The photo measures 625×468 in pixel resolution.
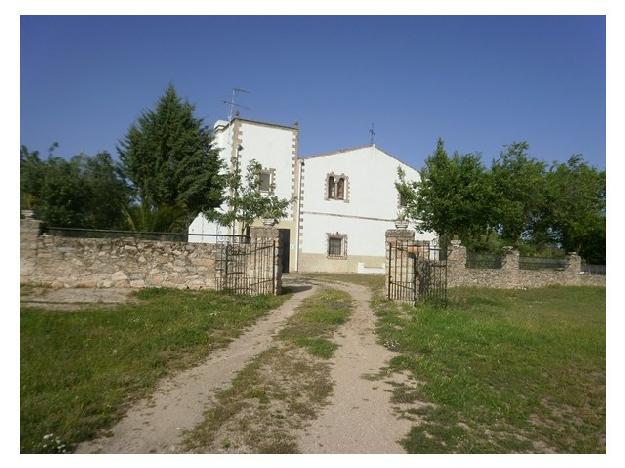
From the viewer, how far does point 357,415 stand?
4227 mm

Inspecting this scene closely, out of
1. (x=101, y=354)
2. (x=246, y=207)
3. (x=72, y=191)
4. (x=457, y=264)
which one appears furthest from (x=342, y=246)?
(x=101, y=354)

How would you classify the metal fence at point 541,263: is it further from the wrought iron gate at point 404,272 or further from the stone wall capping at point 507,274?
the wrought iron gate at point 404,272

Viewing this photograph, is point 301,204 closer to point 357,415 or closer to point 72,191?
point 72,191

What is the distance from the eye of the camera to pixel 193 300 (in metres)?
10.0

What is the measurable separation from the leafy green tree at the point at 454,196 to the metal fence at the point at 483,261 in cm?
171

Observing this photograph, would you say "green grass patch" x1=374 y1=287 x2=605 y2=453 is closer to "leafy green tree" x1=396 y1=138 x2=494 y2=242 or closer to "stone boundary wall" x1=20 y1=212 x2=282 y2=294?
"stone boundary wall" x1=20 y1=212 x2=282 y2=294

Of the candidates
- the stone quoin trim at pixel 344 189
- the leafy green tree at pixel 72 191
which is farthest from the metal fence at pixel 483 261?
the leafy green tree at pixel 72 191

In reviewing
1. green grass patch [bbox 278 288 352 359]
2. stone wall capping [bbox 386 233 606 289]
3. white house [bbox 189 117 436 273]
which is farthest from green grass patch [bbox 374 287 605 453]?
white house [bbox 189 117 436 273]

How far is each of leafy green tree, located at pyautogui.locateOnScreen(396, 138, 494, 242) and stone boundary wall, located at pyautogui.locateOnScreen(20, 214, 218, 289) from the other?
1303 cm

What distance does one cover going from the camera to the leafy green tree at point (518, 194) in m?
21.2

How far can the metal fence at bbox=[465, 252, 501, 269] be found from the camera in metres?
19.6

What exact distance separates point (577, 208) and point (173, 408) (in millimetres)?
31355

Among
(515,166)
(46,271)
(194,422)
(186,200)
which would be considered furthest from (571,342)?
(515,166)

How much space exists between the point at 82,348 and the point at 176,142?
14.8m
